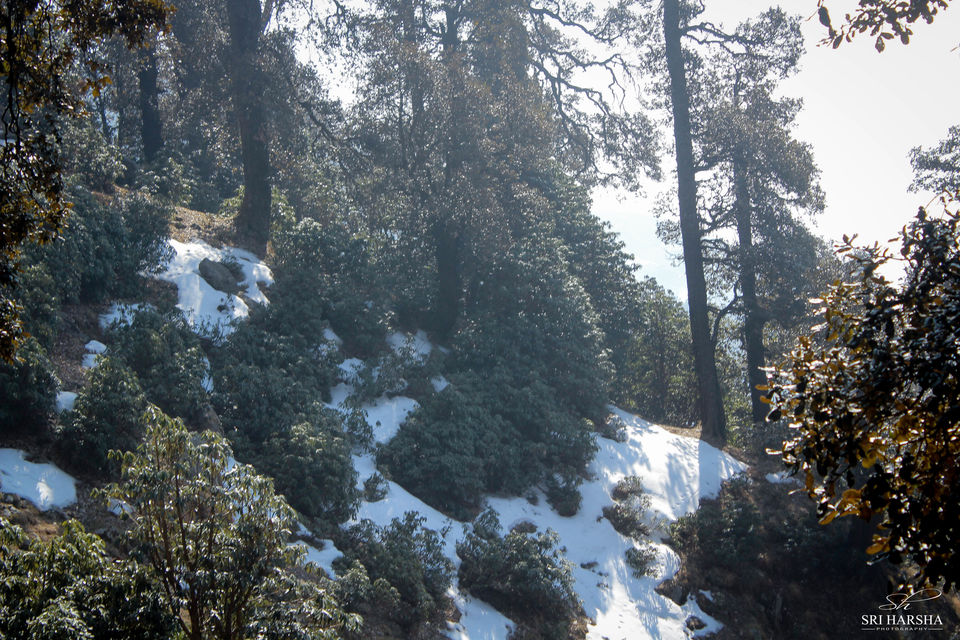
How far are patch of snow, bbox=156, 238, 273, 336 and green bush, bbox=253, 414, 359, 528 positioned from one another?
2.85m

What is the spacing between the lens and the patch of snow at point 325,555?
754cm

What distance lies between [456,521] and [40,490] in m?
5.50

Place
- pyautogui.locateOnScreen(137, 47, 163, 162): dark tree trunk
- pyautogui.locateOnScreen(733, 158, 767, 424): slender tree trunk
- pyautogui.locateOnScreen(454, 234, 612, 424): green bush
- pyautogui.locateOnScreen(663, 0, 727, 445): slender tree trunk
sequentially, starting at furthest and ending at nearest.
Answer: pyautogui.locateOnScreen(733, 158, 767, 424): slender tree trunk, pyautogui.locateOnScreen(137, 47, 163, 162): dark tree trunk, pyautogui.locateOnScreen(663, 0, 727, 445): slender tree trunk, pyautogui.locateOnScreen(454, 234, 612, 424): green bush

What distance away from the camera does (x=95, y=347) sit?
8992 millimetres

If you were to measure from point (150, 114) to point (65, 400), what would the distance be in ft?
40.7

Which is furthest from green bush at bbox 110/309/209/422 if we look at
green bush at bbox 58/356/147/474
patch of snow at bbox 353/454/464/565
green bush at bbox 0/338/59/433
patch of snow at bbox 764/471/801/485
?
patch of snow at bbox 764/471/801/485

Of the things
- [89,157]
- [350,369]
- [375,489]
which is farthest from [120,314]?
[89,157]

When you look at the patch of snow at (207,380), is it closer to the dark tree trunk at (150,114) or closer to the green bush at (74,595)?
the green bush at (74,595)

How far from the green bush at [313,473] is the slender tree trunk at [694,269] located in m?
10.6

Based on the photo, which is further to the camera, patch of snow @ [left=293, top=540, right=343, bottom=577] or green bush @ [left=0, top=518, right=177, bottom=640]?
patch of snow @ [left=293, top=540, right=343, bottom=577]

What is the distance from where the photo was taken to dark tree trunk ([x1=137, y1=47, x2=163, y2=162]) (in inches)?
681

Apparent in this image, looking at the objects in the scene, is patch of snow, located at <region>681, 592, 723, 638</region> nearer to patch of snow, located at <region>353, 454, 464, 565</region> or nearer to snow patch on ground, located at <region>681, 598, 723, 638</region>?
snow patch on ground, located at <region>681, 598, 723, 638</region>

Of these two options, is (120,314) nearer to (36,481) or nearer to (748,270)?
(36,481)
